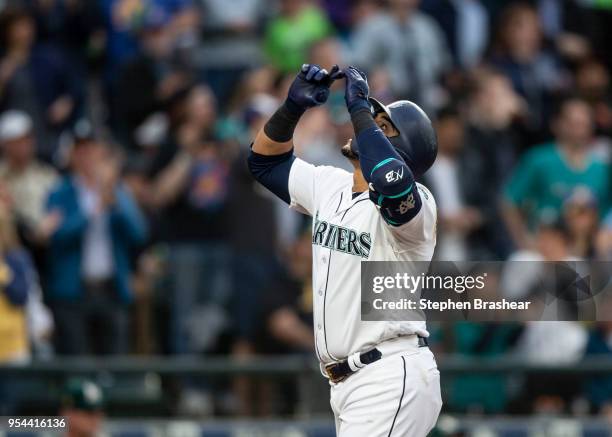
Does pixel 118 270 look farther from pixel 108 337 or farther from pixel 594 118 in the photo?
pixel 594 118

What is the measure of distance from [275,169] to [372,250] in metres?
0.78

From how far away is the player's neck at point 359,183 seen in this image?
220 inches

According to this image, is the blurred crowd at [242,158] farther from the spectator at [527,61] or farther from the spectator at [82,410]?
the spectator at [82,410]

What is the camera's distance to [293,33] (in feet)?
38.3

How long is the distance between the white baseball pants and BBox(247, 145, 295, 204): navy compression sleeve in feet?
3.24

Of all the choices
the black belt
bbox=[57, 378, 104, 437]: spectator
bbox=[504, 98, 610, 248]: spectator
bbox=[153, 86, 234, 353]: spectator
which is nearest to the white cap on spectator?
bbox=[153, 86, 234, 353]: spectator

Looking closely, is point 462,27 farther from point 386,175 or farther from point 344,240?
point 386,175

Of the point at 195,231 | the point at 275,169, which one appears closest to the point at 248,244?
the point at 195,231

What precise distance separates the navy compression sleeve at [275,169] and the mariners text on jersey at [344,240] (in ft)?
1.40

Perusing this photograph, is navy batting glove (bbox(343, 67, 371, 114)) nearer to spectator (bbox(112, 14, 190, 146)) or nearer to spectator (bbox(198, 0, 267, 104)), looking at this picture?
spectator (bbox(112, 14, 190, 146))

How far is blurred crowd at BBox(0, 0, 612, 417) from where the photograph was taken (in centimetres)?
953

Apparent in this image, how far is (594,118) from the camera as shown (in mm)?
11852

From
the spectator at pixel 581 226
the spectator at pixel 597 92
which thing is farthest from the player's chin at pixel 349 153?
the spectator at pixel 597 92

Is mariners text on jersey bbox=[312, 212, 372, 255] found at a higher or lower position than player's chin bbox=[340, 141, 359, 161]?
lower
